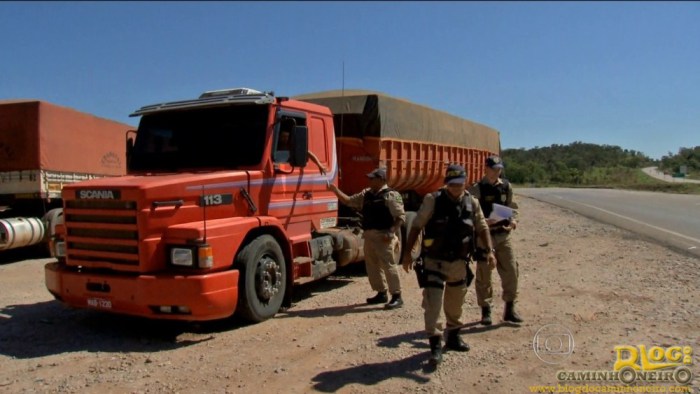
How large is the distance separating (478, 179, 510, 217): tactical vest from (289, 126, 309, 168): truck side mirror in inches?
82.4

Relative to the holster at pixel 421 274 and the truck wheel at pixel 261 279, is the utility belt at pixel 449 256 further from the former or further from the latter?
the truck wheel at pixel 261 279

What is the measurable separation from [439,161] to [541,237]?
149 inches

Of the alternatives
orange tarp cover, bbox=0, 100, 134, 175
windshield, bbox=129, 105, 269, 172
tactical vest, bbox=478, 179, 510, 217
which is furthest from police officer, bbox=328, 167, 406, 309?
orange tarp cover, bbox=0, 100, 134, 175

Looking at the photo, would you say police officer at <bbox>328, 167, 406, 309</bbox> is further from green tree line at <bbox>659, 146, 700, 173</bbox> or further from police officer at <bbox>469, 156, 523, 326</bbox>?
green tree line at <bbox>659, 146, 700, 173</bbox>

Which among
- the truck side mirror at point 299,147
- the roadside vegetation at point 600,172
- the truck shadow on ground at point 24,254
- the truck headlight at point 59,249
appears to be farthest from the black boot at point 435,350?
the roadside vegetation at point 600,172

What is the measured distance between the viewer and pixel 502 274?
592cm

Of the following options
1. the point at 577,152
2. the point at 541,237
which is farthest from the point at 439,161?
the point at 577,152

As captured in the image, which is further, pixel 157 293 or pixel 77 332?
pixel 77 332

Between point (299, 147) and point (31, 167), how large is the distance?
7450 millimetres

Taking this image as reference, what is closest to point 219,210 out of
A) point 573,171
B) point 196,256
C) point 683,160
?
point 196,256

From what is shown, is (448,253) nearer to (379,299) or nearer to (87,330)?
(379,299)

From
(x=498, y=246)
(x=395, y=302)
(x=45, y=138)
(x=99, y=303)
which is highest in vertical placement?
(x=45, y=138)

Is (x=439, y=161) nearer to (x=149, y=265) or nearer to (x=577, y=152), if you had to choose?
(x=149, y=265)

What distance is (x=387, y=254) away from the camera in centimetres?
693
